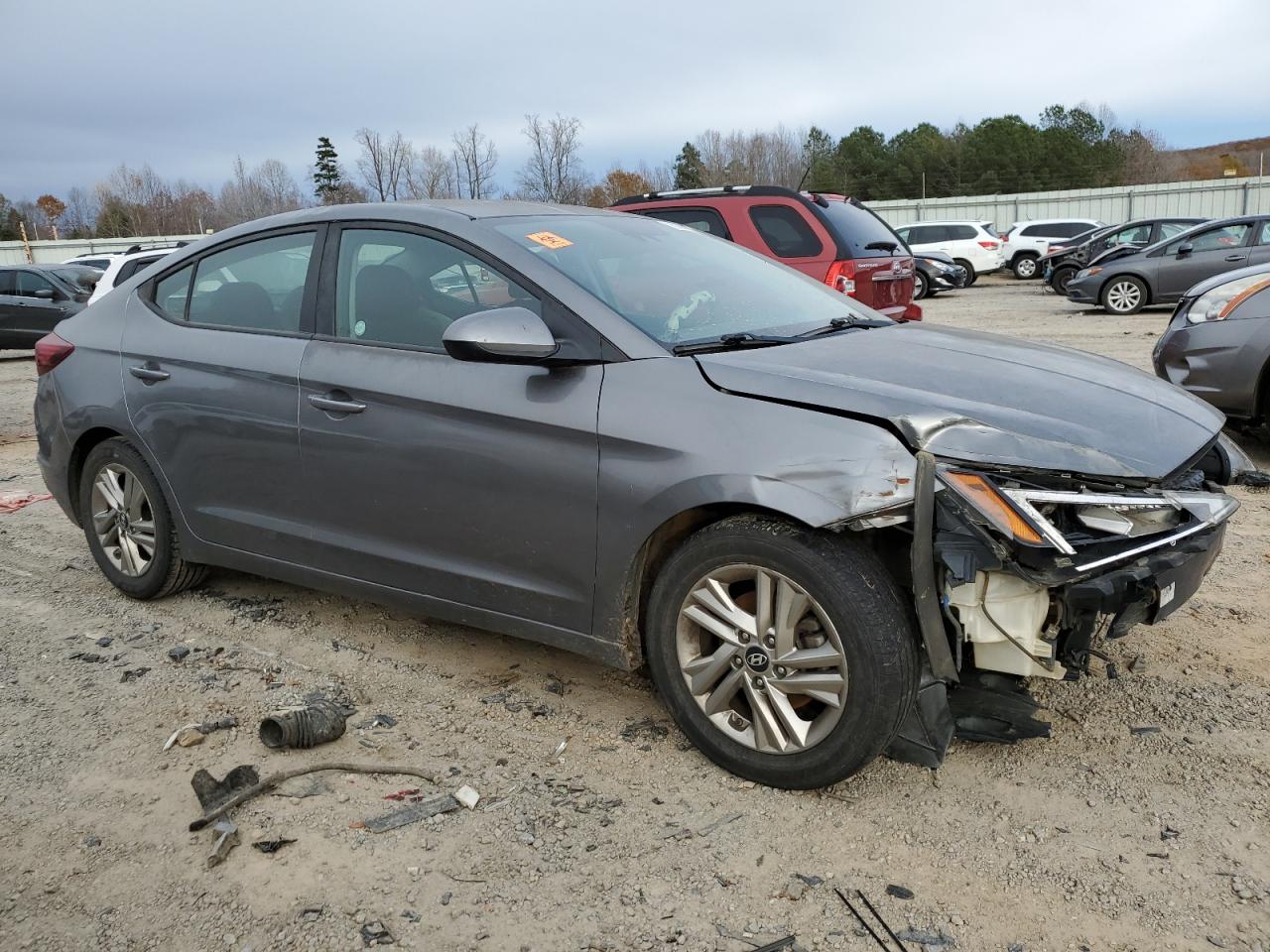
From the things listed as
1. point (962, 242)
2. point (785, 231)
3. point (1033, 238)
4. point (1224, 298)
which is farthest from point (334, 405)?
point (1033, 238)

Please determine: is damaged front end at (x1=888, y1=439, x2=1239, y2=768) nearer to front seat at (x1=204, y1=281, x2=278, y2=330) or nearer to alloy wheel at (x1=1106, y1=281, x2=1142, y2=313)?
front seat at (x1=204, y1=281, x2=278, y2=330)

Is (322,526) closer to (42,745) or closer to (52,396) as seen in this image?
(42,745)

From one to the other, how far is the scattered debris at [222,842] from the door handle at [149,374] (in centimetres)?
210

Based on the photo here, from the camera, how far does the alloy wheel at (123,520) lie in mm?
4633

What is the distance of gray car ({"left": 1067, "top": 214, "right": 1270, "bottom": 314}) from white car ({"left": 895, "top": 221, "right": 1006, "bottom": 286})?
8784 mm

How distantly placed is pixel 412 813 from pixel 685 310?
180cm

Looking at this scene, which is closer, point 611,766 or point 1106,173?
point 611,766

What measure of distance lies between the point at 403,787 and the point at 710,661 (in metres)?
0.99

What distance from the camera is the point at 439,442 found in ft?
11.4

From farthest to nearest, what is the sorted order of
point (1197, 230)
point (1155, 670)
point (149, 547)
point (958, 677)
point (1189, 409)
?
point (1197, 230), point (149, 547), point (1155, 670), point (1189, 409), point (958, 677)

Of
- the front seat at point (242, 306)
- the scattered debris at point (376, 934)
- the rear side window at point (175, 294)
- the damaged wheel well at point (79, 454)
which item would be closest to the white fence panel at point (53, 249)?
the damaged wheel well at point (79, 454)

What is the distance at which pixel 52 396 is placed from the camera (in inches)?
190

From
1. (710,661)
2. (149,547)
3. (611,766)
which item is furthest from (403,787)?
(149,547)

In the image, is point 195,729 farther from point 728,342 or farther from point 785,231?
point 785,231
